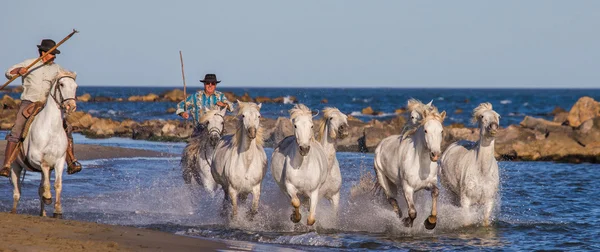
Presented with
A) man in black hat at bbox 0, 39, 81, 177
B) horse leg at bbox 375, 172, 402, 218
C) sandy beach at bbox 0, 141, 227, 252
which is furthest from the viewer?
horse leg at bbox 375, 172, 402, 218

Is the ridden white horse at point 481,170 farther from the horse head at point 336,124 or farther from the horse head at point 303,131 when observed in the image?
the horse head at point 303,131

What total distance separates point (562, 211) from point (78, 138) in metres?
21.5

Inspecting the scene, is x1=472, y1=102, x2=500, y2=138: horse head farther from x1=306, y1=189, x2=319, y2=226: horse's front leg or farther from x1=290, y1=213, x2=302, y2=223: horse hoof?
x1=290, y1=213, x2=302, y2=223: horse hoof

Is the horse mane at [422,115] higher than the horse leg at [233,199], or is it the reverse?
the horse mane at [422,115]

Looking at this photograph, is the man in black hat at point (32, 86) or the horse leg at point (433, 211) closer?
the man in black hat at point (32, 86)

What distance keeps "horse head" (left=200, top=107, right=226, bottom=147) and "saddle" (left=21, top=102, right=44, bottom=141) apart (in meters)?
2.50

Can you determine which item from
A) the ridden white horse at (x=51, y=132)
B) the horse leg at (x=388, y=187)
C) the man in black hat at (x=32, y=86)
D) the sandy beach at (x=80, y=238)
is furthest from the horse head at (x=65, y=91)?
the horse leg at (x=388, y=187)

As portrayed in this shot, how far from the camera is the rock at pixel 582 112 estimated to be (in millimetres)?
33719

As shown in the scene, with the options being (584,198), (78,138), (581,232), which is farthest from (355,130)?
(581,232)

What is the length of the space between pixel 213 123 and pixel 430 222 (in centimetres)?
348

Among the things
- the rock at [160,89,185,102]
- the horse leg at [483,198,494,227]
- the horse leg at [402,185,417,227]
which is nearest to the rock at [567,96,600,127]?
the horse leg at [483,198,494,227]

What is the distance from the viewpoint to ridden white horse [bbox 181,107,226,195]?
13.0 metres

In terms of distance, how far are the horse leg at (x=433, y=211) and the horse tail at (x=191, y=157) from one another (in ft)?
12.4

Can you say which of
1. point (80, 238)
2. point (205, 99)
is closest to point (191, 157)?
point (205, 99)
